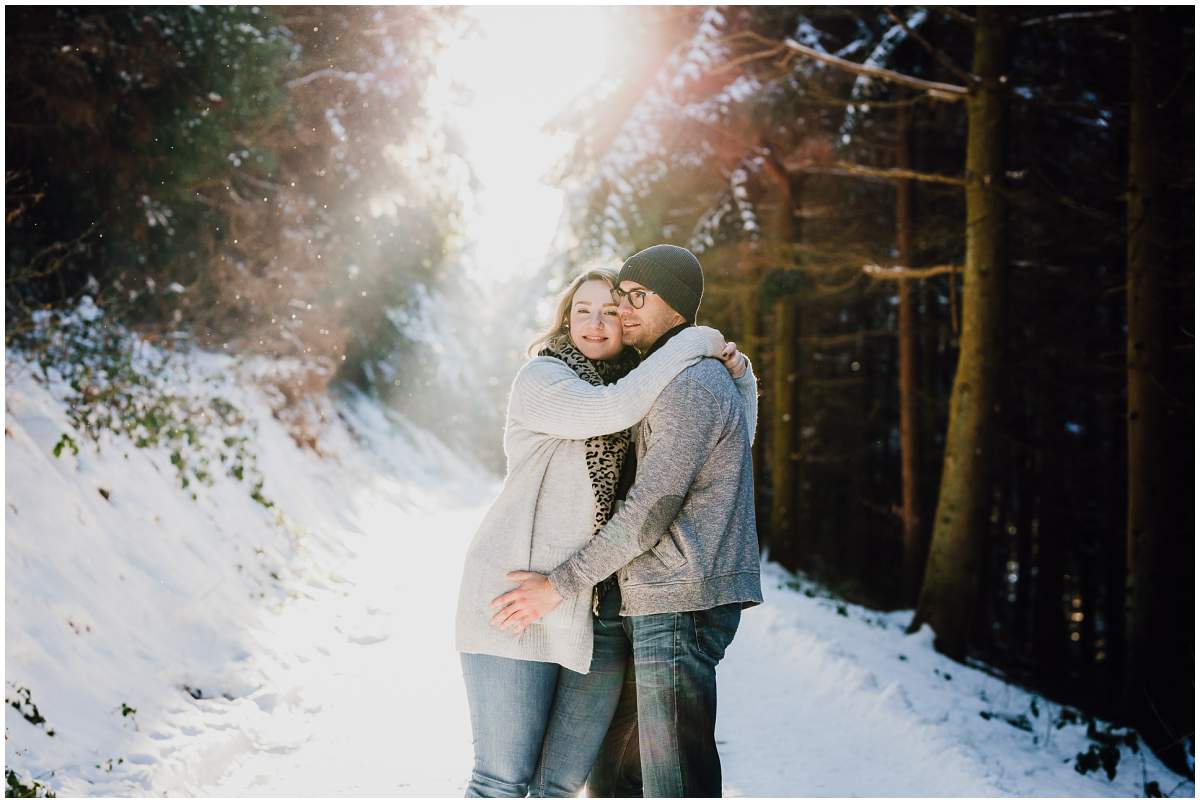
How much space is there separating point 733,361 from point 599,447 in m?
0.58

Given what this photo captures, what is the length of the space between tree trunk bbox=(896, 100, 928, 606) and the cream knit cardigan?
1108 centimetres

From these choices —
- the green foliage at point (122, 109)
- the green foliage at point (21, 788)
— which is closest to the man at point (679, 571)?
the green foliage at point (21, 788)

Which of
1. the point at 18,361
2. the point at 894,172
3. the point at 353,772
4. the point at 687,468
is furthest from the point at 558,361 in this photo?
the point at 894,172

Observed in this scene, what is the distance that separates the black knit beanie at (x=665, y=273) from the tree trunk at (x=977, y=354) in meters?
6.68

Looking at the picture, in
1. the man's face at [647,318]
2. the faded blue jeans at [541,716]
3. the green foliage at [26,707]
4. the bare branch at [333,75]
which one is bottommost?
the green foliage at [26,707]

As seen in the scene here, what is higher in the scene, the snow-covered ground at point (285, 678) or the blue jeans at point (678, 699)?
the blue jeans at point (678, 699)

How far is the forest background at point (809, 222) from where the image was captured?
7.92 meters

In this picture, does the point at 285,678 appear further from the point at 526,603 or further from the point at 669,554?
the point at 669,554

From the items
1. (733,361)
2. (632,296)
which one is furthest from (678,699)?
(632,296)

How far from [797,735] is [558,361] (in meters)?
4.07

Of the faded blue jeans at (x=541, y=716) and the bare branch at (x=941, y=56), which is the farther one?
the bare branch at (x=941, y=56)

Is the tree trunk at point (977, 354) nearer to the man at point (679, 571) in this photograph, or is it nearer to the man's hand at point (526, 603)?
the man at point (679, 571)

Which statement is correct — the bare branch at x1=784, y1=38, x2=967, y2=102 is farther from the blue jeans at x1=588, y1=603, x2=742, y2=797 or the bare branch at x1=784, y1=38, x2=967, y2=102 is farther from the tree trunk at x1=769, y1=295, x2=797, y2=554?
the blue jeans at x1=588, y1=603, x2=742, y2=797

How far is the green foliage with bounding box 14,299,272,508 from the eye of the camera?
25.3 feet
